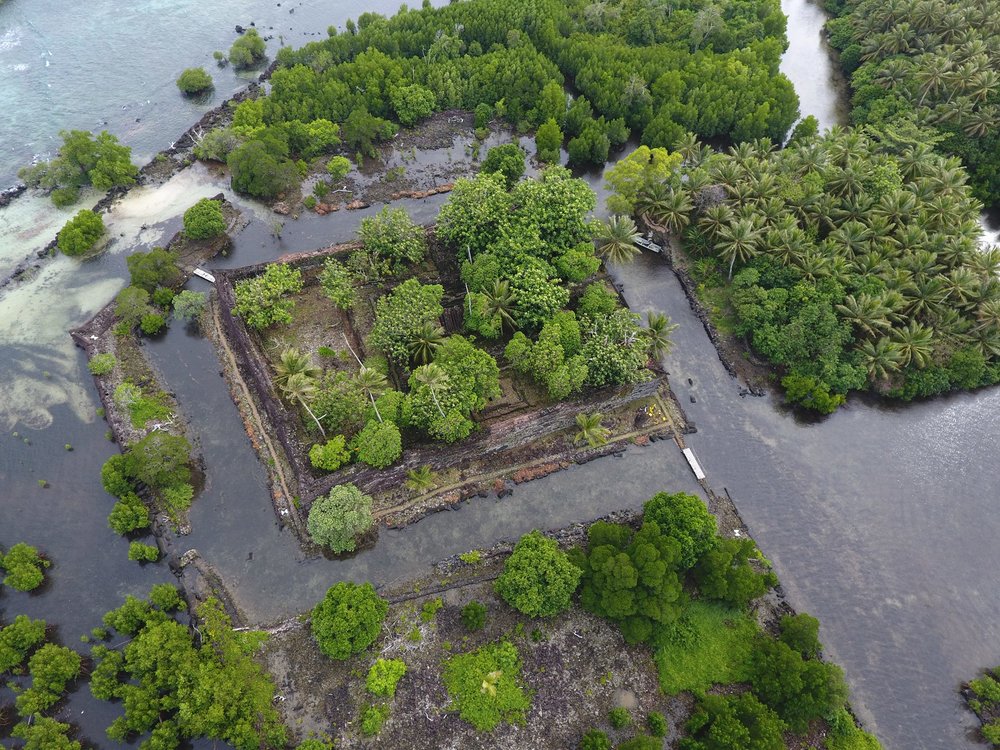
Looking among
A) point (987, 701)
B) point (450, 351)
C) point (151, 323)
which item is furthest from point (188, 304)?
point (987, 701)

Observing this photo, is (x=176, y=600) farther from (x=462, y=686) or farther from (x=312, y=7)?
(x=312, y=7)

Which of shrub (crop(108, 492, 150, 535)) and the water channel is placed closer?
the water channel

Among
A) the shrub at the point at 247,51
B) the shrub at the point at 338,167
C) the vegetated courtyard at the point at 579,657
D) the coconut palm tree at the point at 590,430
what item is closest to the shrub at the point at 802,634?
the vegetated courtyard at the point at 579,657

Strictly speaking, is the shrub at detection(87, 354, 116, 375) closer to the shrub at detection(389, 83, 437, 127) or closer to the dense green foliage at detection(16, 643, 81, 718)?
the dense green foliage at detection(16, 643, 81, 718)

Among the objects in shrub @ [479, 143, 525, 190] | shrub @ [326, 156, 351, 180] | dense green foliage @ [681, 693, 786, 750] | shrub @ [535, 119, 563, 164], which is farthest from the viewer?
shrub @ [535, 119, 563, 164]

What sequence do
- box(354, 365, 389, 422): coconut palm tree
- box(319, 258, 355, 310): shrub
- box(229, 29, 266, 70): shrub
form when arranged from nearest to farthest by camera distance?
box(354, 365, 389, 422): coconut palm tree, box(319, 258, 355, 310): shrub, box(229, 29, 266, 70): shrub

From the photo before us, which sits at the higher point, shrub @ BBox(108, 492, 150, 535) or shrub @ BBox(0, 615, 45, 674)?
shrub @ BBox(108, 492, 150, 535)

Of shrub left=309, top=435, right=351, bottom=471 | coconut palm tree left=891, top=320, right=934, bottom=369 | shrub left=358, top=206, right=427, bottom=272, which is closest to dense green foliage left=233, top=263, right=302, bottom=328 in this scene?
shrub left=358, top=206, right=427, bottom=272

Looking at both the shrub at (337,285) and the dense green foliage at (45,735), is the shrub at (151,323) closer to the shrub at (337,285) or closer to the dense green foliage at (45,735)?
the shrub at (337,285)
